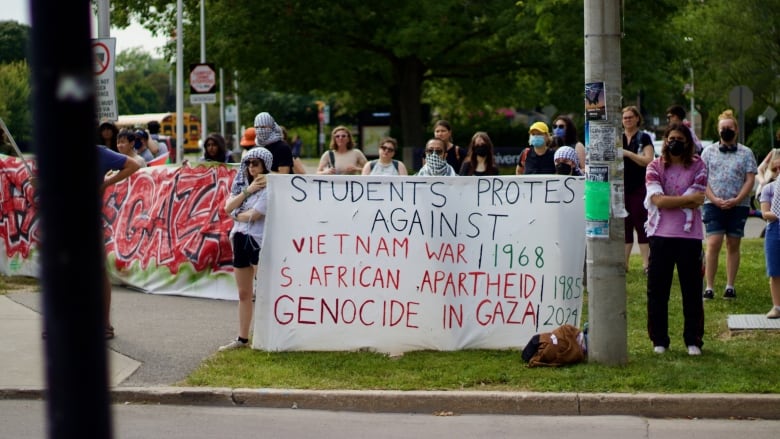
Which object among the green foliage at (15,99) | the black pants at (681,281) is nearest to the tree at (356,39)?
the green foliage at (15,99)

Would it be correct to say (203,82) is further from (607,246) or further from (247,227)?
(607,246)

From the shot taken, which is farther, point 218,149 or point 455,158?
point 218,149

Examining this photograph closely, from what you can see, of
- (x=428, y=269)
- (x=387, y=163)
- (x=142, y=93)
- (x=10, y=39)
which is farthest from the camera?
(x=142, y=93)

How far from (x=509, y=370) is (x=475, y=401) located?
77 cm

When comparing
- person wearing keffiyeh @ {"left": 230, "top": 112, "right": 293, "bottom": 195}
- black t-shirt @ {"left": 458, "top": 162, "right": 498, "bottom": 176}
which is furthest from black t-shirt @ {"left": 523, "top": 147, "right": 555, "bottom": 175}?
person wearing keffiyeh @ {"left": 230, "top": 112, "right": 293, "bottom": 195}

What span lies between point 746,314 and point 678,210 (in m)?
2.28

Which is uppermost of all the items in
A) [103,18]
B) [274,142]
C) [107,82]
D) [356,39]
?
[356,39]

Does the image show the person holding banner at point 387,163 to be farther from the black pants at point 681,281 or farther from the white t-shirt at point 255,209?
the black pants at point 681,281

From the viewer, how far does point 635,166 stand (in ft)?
40.0

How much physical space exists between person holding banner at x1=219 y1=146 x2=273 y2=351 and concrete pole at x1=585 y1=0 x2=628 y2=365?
8.50 ft

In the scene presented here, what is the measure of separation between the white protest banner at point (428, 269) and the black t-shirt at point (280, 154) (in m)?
1.67

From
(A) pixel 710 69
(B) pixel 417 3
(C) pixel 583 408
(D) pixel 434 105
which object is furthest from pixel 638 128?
(D) pixel 434 105

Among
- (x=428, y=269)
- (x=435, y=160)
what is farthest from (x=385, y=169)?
(x=428, y=269)

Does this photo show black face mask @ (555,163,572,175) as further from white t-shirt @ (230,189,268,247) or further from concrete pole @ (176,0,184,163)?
concrete pole @ (176,0,184,163)
